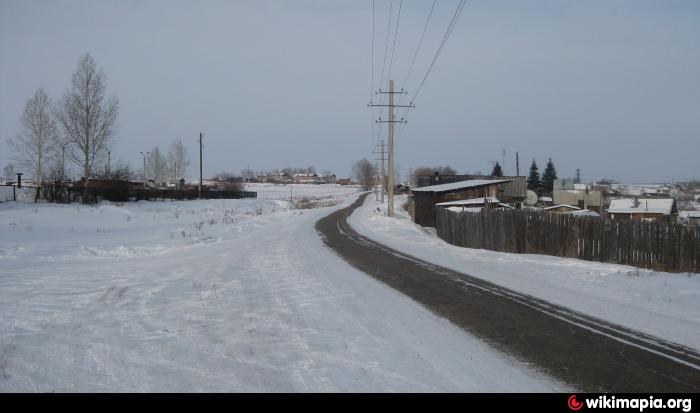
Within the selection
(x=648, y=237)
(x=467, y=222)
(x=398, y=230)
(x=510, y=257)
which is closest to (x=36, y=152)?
(x=398, y=230)

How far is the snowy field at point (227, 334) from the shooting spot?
4727mm

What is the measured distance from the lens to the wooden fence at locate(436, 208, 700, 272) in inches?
485

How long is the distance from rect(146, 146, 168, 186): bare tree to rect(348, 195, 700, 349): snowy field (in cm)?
9686

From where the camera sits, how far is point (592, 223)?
14.8m

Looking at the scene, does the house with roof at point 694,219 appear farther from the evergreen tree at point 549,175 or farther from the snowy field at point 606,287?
the evergreen tree at point 549,175

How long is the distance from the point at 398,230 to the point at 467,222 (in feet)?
18.9

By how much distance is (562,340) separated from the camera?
6.29 meters

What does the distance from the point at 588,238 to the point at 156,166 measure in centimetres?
10039

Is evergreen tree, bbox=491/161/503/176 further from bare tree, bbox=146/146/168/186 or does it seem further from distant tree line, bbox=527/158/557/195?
bare tree, bbox=146/146/168/186

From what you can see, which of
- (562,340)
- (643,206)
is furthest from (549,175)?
(562,340)

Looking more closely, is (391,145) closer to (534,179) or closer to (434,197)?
(434,197)

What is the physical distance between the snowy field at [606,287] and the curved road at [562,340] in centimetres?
46

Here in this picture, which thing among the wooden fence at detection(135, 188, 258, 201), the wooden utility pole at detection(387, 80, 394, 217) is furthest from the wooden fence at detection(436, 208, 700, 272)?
the wooden fence at detection(135, 188, 258, 201)

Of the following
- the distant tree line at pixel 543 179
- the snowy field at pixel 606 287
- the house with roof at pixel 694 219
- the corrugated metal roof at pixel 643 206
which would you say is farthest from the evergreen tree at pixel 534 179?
the snowy field at pixel 606 287
